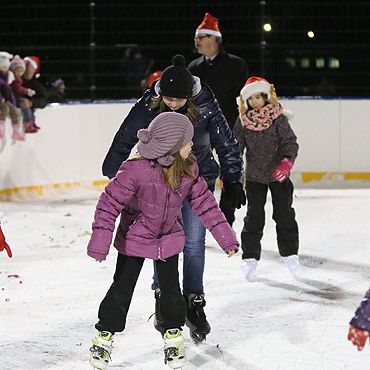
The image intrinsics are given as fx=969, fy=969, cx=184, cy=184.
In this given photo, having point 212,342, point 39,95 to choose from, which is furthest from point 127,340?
A: point 39,95

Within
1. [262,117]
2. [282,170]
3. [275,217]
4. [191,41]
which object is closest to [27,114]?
[191,41]

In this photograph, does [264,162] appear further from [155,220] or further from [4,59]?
[4,59]

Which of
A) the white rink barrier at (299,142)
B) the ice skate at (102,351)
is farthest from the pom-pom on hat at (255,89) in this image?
the white rink barrier at (299,142)

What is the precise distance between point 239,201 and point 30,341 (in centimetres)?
115

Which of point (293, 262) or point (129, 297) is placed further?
point (293, 262)

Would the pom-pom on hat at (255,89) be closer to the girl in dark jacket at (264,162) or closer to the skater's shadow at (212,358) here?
Answer: the girl in dark jacket at (264,162)

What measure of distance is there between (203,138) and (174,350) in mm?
1029

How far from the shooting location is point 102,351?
385cm

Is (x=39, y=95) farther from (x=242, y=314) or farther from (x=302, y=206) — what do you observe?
(x=242, y=314)

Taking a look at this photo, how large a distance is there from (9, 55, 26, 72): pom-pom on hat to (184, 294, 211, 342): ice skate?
17.3ft

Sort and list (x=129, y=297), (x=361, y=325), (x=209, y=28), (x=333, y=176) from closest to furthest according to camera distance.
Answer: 1. (x=361, y=325)
2. (x=129, y=297)
3. (x=209, y=28)
4. (x=333, y=176)

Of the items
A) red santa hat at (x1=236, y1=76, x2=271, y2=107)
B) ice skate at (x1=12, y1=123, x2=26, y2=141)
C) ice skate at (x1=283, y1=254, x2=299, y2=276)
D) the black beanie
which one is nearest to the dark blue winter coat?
the black beanie

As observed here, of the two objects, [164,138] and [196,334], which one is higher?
[164,138]

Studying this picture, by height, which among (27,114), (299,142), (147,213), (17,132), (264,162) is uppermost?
(147,213)
